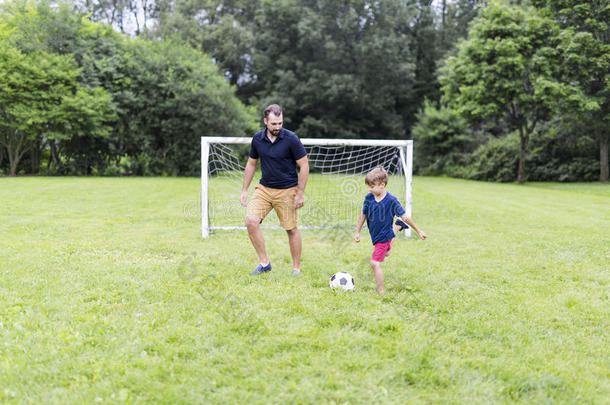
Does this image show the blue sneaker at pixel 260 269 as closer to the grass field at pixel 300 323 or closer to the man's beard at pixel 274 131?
the grass field at pixel 300 323

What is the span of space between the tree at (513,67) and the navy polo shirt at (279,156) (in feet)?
60.3

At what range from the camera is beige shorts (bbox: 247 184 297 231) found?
17.0 feet

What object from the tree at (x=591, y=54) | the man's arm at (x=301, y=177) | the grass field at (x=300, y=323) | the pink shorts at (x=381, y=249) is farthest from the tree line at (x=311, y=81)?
the pink shorts at (x=381, y=249)

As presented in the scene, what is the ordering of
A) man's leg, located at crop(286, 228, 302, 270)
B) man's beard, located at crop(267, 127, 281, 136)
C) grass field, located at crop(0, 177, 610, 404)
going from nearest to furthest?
grass field, located at crop(0, 177, 610, 404)
man's beard, located at crop(267, 127, 281, 136)
man's leg, located at crop(286, 228, 302, 270)

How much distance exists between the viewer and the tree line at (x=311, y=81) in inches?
840

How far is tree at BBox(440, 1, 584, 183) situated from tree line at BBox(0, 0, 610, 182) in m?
0.07

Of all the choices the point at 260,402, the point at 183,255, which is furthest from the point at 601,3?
the point at 260,402

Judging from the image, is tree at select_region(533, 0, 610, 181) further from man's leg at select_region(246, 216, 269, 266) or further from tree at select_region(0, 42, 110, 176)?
tree at select_region(0, 42, 110, 176)

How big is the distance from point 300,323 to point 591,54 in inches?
855

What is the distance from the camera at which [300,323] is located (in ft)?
12.0

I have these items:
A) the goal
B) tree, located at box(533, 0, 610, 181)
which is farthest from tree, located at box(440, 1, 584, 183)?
the goal

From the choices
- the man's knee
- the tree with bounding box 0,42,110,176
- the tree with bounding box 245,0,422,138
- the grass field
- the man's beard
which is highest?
the tree with bounding box 245,0,422,138

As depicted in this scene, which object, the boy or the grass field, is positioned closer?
the grass field

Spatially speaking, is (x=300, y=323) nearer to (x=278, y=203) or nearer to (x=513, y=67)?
(x=278, y=203)
